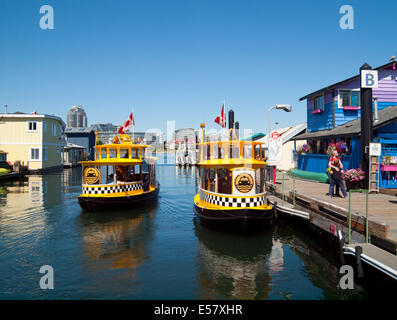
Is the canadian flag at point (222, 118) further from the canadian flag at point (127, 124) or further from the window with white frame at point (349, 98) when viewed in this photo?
the window with white frame at point (349, 98)

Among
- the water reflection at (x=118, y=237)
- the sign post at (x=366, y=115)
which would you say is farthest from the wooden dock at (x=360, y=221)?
the water reflection at (x=118, y=237)

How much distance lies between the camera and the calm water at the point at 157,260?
24.8 ft

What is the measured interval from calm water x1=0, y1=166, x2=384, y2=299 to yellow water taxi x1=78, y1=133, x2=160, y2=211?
1044 mm

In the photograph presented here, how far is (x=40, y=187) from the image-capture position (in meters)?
27.1

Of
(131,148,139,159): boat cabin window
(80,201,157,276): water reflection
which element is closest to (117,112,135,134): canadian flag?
(131,148,139,159): boat cabin window

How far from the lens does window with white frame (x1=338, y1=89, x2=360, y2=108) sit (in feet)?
68.6

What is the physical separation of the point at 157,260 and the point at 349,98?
60.7 ft

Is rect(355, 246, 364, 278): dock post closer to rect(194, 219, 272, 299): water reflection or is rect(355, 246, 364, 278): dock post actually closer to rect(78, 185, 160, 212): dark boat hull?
rect(194, 219, 272, 299): water reflection

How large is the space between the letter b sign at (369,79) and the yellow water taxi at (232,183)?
663cm

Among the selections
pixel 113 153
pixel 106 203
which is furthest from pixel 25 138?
pixel 106 203
